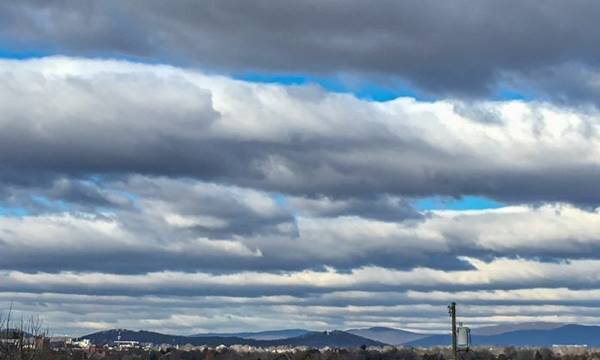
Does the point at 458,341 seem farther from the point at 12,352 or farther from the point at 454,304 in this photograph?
the point at 12,352

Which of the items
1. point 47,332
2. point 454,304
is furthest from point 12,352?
point 454,304

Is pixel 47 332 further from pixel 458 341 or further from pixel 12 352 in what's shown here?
pixel 458 341

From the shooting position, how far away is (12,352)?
13012cm

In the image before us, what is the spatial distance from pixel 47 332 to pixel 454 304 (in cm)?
4508

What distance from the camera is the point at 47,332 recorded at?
449ft

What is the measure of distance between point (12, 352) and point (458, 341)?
155 ft

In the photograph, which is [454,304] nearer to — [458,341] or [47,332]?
[458,341]

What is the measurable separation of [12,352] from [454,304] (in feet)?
153

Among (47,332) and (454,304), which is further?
(47,332)

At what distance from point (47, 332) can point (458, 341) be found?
45231 millimetres

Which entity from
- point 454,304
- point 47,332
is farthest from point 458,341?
point 47,332

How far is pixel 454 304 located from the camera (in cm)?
12838

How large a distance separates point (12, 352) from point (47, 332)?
7247 millimetres
